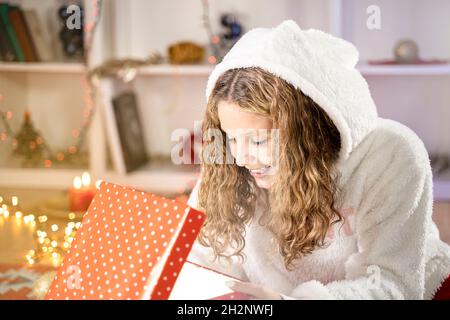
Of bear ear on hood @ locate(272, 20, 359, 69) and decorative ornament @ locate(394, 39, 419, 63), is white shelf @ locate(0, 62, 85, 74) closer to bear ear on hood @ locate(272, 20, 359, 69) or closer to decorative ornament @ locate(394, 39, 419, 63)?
decorative ornament @ locate(394, 39, 419, 63)

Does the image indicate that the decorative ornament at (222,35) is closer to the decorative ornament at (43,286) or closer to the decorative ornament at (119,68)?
the decorative ornament at (119,68)

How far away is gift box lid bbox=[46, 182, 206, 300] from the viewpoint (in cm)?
80

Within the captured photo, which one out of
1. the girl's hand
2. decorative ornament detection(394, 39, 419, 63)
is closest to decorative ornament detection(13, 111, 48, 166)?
decorative ornament detection(394, 39, 419, 63)

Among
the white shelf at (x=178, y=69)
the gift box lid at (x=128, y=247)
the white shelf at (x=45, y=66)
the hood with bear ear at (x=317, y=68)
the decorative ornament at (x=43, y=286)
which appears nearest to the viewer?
the gift box lid at (x=128, y=247)

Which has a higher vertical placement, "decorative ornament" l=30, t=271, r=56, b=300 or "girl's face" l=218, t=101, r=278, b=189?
"girl's face" l=218, t=101, r=278, b=189

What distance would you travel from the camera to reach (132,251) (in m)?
0.83

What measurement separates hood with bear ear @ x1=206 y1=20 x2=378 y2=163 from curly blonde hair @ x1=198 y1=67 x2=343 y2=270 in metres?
0.02

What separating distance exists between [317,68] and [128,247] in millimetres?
336

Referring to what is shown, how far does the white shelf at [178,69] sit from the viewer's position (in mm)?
2383

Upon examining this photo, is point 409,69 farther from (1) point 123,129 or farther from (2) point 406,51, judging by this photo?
(1) point 123,129

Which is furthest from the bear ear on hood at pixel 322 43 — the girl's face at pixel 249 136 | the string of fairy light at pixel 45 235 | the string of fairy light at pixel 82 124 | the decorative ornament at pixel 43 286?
the string of fairy light at pixel 82 124

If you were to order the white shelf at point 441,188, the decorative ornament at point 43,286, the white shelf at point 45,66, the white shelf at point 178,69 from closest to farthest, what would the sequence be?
the decorative ornament at point 43,286, the white shelf at point 441,188, the white shelf at point 178,69, the white shelf at point 45,66

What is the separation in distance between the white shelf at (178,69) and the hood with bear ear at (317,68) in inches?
54.2
